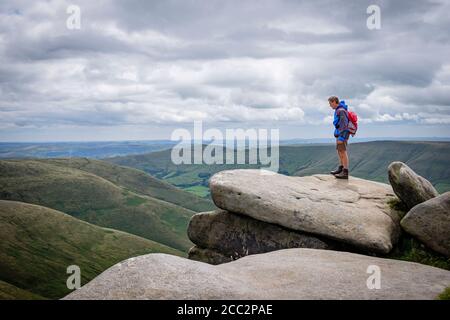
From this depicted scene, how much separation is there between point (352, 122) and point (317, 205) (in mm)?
7423

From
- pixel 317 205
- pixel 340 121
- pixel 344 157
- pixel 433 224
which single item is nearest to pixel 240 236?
pixel 317 205

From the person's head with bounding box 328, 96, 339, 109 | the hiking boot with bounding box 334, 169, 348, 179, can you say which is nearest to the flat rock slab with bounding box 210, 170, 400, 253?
the hiking boot with bounding box 334, 169, 348, 179

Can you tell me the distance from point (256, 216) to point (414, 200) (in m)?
11.1

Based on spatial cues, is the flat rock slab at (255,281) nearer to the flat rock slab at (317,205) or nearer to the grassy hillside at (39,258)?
the flat rock slab at (317,205)

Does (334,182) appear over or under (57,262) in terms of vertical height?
over

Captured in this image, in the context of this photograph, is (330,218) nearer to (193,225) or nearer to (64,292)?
(193,225)

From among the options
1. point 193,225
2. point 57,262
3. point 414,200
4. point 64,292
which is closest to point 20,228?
point 57,262

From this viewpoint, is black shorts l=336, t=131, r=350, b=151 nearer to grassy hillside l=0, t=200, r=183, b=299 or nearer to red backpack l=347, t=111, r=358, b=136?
red backpack l=347, t=111, r=358, b=136

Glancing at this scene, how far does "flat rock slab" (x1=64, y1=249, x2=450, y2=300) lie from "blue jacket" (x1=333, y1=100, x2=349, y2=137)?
1362cm

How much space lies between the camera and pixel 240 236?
3077 cm

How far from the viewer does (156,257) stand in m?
16.6

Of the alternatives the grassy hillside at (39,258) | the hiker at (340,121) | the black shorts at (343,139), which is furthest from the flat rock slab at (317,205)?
the grassy hillside at (39,258)

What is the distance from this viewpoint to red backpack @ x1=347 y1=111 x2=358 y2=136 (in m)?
30.7
